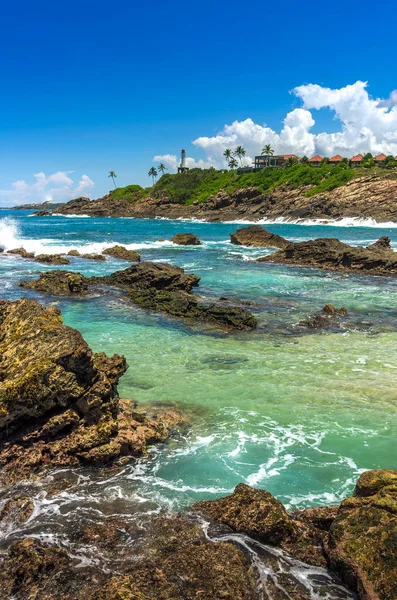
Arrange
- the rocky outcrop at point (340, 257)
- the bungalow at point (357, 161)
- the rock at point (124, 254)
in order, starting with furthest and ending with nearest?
the bungalow at point (357, 161) < the rock at point (124, 254) < the rocky outcrop at point (340, 257)

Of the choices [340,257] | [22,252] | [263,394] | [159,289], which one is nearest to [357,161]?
[340,257]

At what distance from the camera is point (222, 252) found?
4759 cm

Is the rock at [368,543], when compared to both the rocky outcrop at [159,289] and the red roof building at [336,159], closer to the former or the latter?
the rocky outcrop at [159,289]

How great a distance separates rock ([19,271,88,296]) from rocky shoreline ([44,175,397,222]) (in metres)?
81.8

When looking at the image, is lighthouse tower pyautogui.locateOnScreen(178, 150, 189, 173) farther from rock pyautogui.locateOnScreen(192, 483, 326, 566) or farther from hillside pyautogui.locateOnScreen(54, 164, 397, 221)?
rock pyautogui.locateOnScreen(192, 483, 326, 566)

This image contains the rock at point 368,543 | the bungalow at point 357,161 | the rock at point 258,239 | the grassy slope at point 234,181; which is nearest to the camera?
the rock at point 368,543

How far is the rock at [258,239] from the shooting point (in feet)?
166

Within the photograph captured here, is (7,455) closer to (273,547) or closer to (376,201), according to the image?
(273,547)

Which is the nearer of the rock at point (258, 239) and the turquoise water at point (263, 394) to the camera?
the turquoise water at point (263, 394)

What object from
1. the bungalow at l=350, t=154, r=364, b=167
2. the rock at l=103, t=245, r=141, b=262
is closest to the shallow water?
the rock at l=103, t=245, r=141, b=262

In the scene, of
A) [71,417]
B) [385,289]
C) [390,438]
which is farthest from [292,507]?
[385,289]

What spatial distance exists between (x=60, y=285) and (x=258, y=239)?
3217cm

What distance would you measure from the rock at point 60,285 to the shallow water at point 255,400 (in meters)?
1.39

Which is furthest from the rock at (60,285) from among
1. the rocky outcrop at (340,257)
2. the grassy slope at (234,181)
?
the grassy slope at (234,181)
